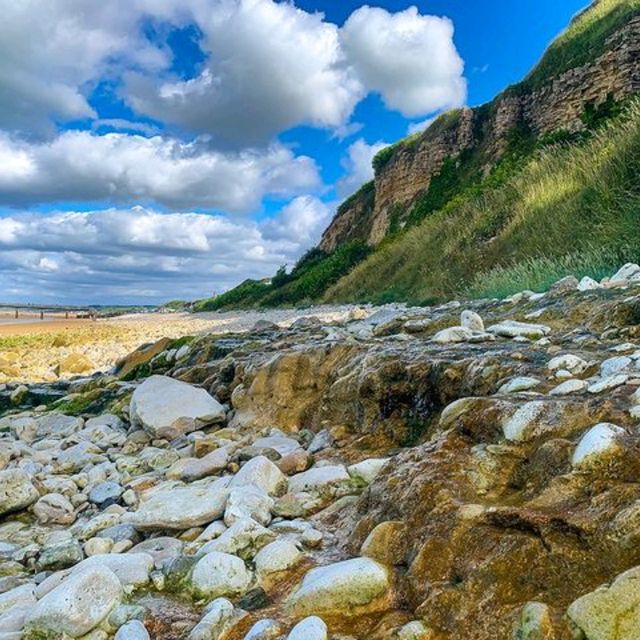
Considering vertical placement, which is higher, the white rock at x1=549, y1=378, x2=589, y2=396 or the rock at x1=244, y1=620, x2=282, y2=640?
the white rock at x1=549, y1=378, x2=589, y2=396


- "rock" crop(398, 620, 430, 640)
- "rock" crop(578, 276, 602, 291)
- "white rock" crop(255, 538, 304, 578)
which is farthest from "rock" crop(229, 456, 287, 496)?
"rock" crop(578, 276, 602, 291)

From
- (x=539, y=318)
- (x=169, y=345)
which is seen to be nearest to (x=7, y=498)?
(x=539, y=318)

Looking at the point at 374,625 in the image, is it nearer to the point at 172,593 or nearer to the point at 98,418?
the point at 172,593

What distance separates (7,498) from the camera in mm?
3633

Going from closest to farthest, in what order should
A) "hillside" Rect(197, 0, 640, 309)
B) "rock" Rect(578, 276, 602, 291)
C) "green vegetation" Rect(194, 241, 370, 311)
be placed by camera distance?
1. "rock" Rect(578, 276, 602, 291)
2. "hillside" Rect(197, 0, 640, 309)
3. "green vegetation" Rect(194, 241, 370, 311)

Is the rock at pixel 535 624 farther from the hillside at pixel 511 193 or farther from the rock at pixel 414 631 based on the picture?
the hillside at pixel 511 193

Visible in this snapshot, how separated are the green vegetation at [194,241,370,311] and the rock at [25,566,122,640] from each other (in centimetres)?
2445

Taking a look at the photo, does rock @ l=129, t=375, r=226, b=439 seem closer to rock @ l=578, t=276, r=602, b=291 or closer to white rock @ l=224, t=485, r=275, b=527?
white rock @ l=224, t=485, r=275, b=527

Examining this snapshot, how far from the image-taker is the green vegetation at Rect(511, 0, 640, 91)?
21.1 m

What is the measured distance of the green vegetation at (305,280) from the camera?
1088 inches

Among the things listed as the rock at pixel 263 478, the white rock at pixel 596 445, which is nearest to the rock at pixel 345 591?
the white rock at pixel 596 445

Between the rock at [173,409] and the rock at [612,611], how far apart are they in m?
3.97

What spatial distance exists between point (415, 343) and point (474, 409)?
217 cm

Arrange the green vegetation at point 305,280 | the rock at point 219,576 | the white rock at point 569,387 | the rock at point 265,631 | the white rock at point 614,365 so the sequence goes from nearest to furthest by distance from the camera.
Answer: the rock at point 265,631, the rock at point 219,576, the white rock at point 569,387, the white rock at point 614,365, the green vegetation at point 305,280
